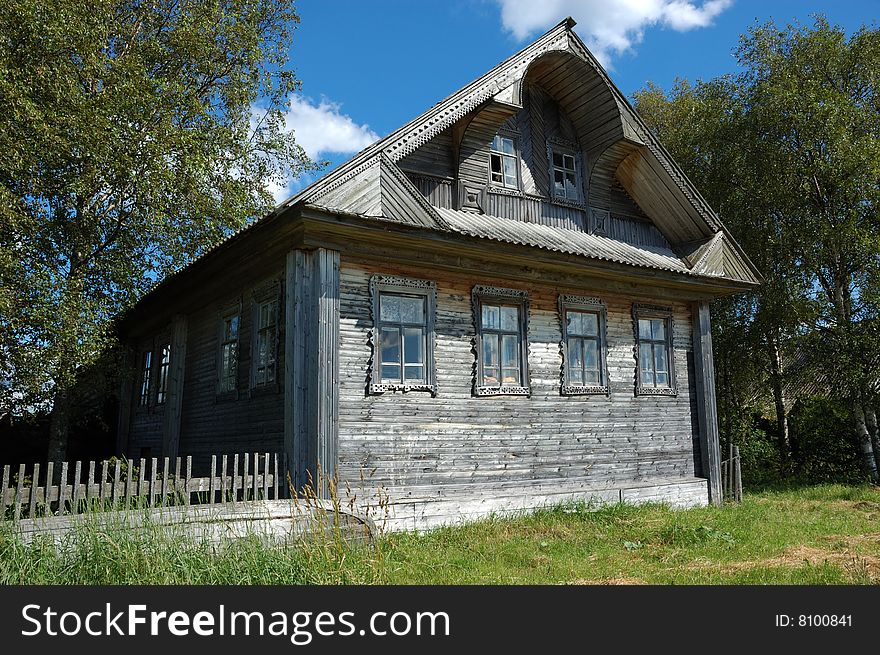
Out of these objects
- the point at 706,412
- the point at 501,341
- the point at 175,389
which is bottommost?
the point at 706,412

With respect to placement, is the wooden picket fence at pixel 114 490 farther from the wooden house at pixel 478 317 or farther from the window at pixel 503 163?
the window at pixel 503 163

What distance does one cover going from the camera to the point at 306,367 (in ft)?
30.2

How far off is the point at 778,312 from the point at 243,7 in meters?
16.7

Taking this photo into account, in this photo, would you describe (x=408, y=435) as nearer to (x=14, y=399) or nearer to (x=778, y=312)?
A: (x=14, y=399)

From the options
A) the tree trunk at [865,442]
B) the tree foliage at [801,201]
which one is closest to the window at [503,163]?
the tree foliage at [801,201]

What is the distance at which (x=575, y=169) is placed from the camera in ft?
44.5

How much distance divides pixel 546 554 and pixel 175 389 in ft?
27.0

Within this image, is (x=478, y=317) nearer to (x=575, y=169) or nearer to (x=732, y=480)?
(x=575, y=169)

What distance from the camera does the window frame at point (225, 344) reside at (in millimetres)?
11344

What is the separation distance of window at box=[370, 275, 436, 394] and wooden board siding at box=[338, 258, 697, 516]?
14 cm

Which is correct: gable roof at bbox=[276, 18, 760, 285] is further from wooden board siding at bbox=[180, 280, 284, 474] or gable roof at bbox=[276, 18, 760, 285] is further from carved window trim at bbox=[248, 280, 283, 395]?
wooden board siding at bbox=[180, 280, 284, 474]

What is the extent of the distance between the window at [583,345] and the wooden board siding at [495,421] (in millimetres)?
167

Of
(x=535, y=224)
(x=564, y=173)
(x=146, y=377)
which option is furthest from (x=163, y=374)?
(x=564, y=173)

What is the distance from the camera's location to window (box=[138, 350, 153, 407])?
15508 millimetres
